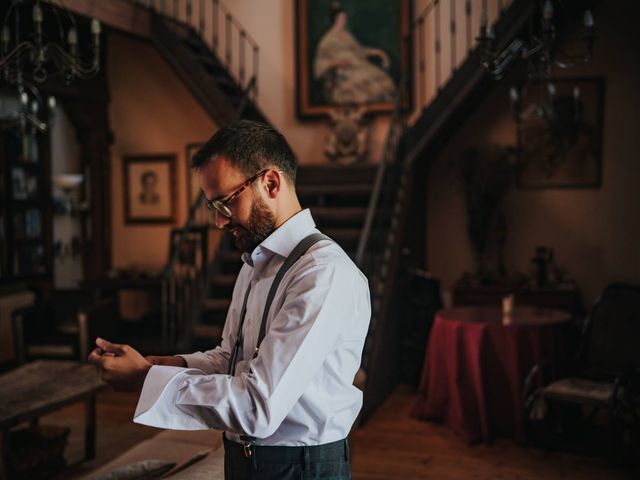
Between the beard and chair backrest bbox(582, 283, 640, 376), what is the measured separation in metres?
3.94

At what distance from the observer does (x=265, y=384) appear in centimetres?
141

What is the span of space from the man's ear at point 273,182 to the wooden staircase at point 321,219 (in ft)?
14.0

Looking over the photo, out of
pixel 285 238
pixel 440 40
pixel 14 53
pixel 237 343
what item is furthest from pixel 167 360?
pixel 440 40

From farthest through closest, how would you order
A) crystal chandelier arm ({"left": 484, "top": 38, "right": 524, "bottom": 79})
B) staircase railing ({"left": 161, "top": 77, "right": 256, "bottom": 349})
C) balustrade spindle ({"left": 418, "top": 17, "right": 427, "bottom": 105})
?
balustrade spindle ({"left": 418, "top": 17, "right": 427, "bottom": 105}), staircase railing ({"left": 161, "top": 77, "right": 256, "bottom": 349}), crystal chandelier arm ({"left": 484, "top": 38, "right": 524, "bottom": 79})

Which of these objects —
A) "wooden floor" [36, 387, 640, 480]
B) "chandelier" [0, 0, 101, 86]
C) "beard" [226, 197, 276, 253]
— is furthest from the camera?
"wooden floor" [36, 387, 640, 480]

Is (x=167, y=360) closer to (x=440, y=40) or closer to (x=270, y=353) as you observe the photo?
(x=270, y=353)

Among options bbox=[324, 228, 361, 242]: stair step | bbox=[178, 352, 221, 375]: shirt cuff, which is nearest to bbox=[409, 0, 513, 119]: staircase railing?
bbox=[324, 228, 361, 242]: stair step

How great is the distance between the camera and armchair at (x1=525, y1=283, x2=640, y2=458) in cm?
440

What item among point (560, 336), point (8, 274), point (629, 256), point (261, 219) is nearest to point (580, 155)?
point (629, 256)

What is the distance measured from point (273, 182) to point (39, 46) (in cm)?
257

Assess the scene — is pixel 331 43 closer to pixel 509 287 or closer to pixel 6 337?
pixel 509 287

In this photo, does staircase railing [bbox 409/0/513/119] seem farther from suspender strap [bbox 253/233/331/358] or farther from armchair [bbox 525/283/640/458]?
suspender strap [bbox 253/233/331/358]

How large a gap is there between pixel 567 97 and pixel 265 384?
6299mm

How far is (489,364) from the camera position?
16.0ft
